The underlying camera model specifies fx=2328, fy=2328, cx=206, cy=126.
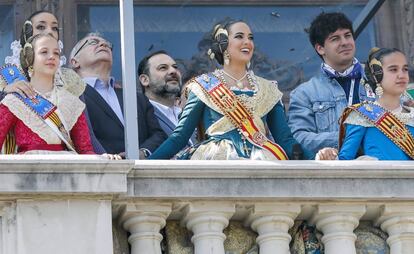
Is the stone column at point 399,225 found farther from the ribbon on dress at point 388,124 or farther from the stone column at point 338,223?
the ribbon on dress at point 388,124

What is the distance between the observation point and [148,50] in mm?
20547

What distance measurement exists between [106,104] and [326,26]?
1.94 m

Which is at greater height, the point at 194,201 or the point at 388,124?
the point at 388,124

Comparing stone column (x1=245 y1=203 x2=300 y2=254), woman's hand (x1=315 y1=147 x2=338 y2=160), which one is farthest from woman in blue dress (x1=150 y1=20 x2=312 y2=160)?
stone column (x1=245 y1=203 x2=300 y2=254)

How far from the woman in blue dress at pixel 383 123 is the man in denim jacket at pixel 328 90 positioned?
0.42 m

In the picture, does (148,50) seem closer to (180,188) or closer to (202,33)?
(202,33)

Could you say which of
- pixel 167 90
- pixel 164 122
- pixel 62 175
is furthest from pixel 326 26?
pixel 62 175

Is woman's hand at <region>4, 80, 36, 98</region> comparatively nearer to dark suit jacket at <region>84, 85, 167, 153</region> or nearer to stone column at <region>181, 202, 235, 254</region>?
dark suit jacket at <region>84, 85, 167, 153</region>

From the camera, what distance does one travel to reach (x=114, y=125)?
56.1 feet

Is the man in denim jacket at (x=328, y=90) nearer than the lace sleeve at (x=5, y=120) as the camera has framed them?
No

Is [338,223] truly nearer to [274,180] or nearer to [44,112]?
[274,180]

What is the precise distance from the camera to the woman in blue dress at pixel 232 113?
53.0 feet

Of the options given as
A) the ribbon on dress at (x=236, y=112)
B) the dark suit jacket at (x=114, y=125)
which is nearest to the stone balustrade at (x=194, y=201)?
the ribbon on dress at (x=236, y=112)

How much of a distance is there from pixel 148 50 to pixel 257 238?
5122 mm
